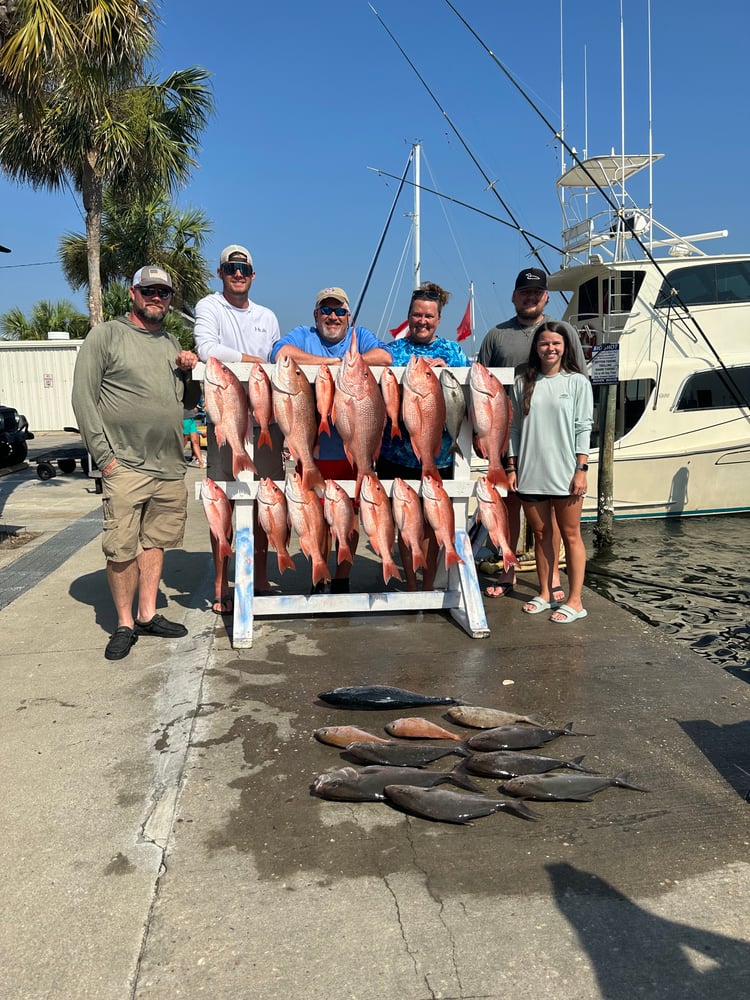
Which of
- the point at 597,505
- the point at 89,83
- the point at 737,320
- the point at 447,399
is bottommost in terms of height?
the point at 597,505

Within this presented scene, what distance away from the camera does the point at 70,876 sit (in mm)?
2297

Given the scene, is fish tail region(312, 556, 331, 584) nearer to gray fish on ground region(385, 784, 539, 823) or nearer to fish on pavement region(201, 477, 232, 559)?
fish on pavement region(201, 477, 232, 559)

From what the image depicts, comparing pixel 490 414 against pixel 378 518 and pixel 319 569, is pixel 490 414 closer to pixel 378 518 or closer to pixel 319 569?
pixel 378 518

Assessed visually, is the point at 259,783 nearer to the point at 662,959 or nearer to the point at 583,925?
the point at 583,925

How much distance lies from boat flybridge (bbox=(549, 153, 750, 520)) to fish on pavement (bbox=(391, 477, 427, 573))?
26.2 ft

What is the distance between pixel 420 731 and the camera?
3160 mm

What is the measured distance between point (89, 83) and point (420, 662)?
33.1 feet

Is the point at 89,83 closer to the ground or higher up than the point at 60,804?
higher up

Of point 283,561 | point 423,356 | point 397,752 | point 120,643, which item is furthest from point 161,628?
point 423,356

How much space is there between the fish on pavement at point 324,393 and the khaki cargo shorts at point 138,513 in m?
1.13

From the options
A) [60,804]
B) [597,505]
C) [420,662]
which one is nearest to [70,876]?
[60,804]

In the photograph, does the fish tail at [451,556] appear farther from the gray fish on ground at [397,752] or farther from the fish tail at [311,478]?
the gray fish on ground at [397,752]

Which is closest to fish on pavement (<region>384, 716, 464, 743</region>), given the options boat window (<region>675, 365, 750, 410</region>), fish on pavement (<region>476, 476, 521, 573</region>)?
fish on pavement (<region>476, 476, 521, 573</region>)

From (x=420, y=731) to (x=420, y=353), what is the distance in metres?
2.60
